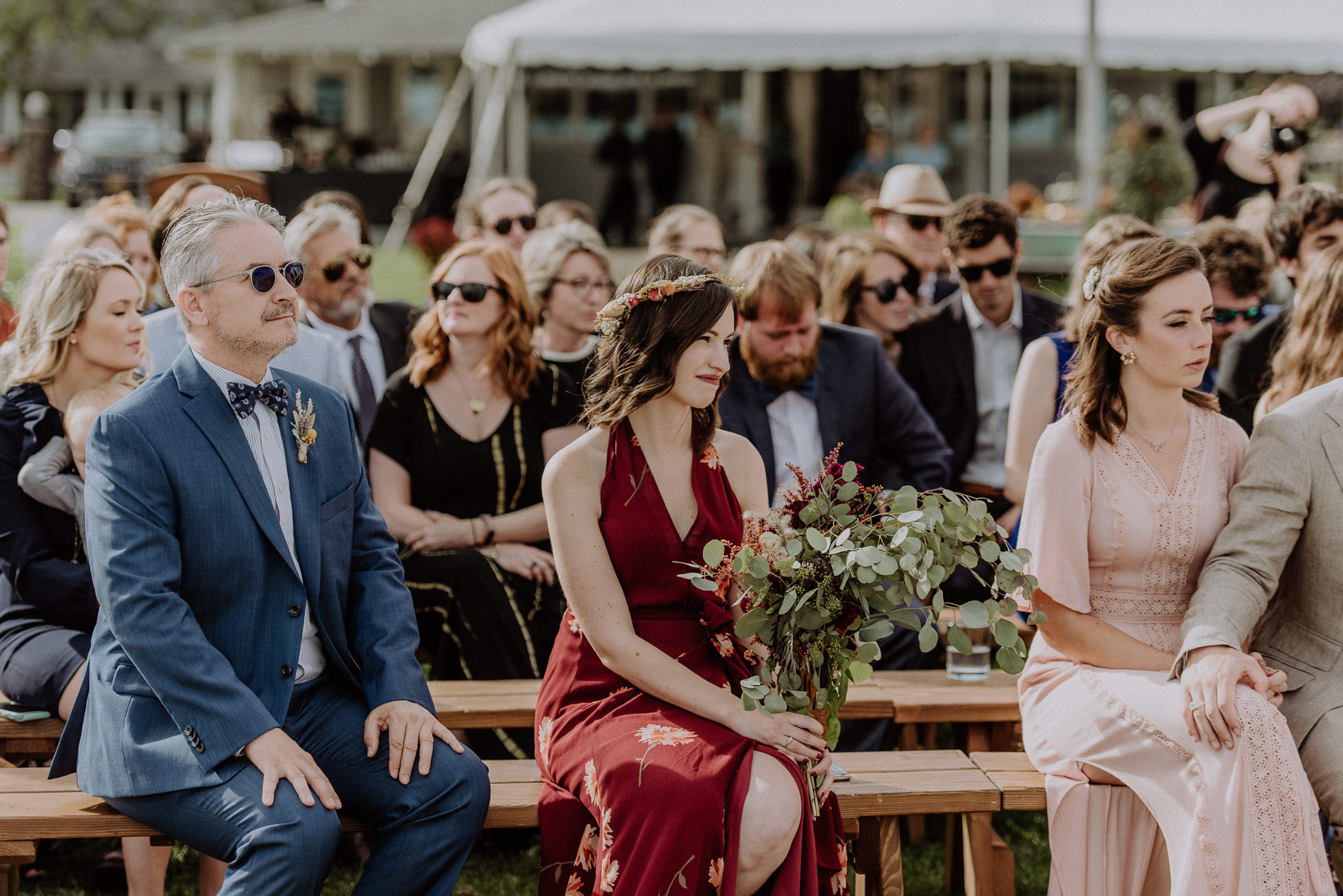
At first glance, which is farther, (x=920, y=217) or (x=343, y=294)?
(x=920, y=217)

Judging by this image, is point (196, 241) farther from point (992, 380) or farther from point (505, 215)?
point (505, 215)

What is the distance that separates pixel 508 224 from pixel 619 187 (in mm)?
13908

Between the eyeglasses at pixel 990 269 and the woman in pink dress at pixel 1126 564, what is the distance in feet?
5.87

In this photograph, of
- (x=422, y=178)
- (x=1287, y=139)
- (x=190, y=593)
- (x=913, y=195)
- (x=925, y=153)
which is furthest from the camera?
(x=422, y=178)

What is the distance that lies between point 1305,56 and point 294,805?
13726mm

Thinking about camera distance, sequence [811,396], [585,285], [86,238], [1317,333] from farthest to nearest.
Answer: [585,285]
[86,238]
[811,396]
[1317,333]

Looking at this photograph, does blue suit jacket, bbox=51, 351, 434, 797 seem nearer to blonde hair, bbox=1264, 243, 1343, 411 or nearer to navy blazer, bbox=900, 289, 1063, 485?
blonde hair, bbox=1264, 243, 1343, 411

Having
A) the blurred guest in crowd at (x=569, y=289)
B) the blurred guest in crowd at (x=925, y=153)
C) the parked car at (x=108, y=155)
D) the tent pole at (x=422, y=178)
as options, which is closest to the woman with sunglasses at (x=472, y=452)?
the blurred guest in crowd at (x=569, y=289)

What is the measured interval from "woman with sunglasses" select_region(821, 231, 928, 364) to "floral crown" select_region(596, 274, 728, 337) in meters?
2.41

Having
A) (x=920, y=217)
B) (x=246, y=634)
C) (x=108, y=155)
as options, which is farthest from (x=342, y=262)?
(x=108, y=155)

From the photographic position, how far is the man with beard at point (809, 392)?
16.0ft

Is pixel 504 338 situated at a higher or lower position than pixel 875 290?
lower

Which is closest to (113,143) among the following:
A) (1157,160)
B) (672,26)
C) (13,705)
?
(672,26)

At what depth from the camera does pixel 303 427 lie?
335 cm
